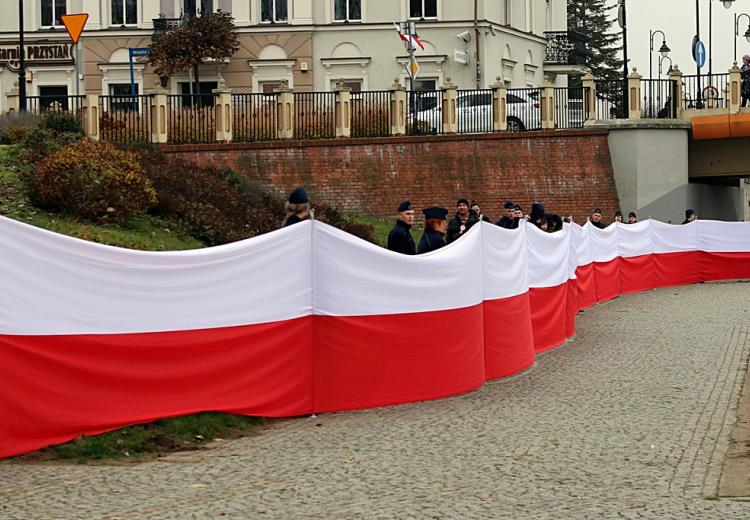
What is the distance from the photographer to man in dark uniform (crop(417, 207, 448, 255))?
50.9ft

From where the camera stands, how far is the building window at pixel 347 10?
6281 centimetres

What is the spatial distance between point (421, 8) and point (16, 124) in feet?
95.6

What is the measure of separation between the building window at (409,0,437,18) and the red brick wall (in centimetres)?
1659

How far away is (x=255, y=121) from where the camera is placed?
4628cm

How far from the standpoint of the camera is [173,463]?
395 inches

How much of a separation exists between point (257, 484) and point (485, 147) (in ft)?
127

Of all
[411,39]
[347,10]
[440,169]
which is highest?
[347,10]

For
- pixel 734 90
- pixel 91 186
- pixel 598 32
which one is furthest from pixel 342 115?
pixel 598 32

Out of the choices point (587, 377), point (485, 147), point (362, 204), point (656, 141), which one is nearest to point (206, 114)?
point (362, 204)

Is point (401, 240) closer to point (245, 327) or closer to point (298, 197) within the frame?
point (298, 197)

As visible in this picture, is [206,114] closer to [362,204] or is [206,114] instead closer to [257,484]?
[362,204]

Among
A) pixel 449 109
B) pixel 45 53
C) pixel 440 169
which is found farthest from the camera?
pixel 45 53

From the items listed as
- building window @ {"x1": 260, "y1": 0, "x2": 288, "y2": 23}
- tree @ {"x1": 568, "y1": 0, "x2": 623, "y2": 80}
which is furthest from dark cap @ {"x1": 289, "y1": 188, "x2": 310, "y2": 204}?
tree @ {"x1": 568, "y1": 0, "x2": 623, "y2": 80}

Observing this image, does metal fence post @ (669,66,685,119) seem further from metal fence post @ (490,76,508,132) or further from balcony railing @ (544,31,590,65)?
balcony railing @ (544,31,590,65)
